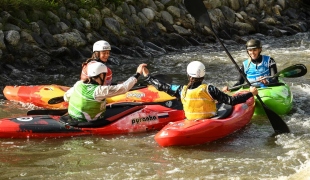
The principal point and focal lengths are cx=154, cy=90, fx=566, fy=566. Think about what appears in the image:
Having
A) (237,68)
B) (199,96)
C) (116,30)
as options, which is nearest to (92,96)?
(199,96)

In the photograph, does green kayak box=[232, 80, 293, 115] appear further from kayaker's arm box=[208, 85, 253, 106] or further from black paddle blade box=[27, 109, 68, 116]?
black paddle blade box=[27, 109, 68, 116]

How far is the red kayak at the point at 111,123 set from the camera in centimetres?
736

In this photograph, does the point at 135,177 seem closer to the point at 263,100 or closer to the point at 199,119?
the point at 199,119

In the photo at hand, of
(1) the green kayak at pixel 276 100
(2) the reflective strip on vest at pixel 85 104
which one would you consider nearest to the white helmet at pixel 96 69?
(2) the reflective strip on vest at pixel 85 104

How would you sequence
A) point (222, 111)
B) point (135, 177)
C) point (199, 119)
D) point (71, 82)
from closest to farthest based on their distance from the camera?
point (135, 177) < point (199, 119) < point (222, 111) < point (71, 82)

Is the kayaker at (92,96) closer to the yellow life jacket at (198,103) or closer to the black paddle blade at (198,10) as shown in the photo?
the yellow life jacket at (198,103)

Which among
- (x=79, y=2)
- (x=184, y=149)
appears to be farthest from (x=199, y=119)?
(x=79, y=2)

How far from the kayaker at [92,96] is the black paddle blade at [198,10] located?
205 cm

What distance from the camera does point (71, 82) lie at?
1086 cm

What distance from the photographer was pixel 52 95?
9219 mm

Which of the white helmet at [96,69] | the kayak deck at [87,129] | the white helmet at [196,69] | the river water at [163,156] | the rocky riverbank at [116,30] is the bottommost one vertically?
the river water at [163,156]

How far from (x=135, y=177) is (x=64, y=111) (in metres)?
2.44

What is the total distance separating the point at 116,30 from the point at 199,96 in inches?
266

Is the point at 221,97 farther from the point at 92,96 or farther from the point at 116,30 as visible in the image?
the point at 116,30
